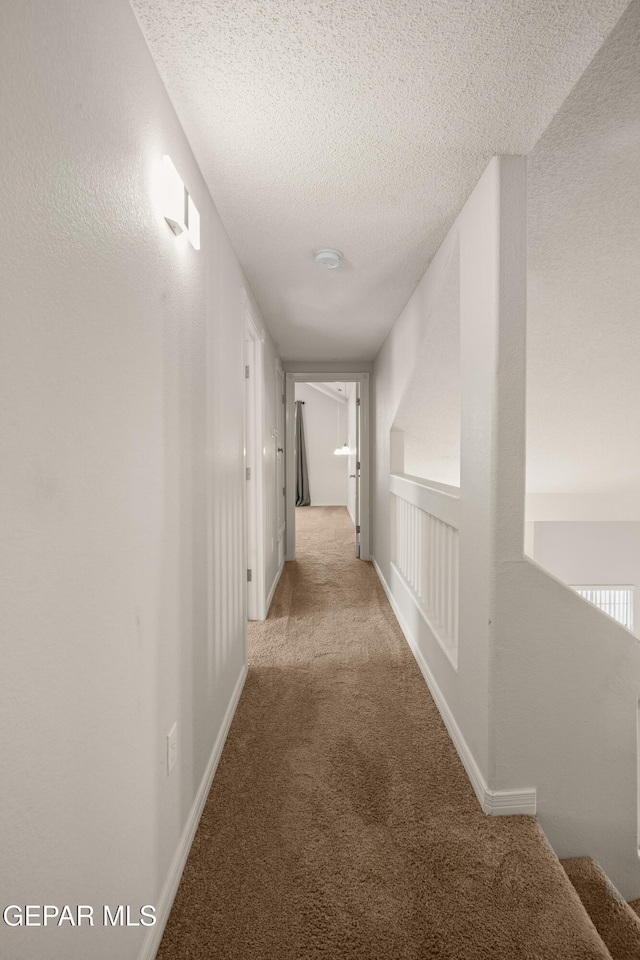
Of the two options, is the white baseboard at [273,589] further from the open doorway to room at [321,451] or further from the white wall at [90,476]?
the open doorway to room at [321,451]

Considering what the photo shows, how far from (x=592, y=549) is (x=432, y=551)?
2503 millimetres

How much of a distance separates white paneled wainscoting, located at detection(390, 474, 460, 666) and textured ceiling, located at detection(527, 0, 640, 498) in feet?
3.09

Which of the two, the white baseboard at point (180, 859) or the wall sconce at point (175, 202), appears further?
the wall sconce at point (175, 202)

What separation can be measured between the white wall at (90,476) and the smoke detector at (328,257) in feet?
2.99

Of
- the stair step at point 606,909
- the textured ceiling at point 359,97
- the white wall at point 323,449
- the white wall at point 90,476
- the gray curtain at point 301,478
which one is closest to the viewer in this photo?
the white wall at point 90,476

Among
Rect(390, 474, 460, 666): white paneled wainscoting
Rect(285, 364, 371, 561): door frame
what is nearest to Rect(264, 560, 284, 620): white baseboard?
Rect(285, 364, 371, 561): door frame

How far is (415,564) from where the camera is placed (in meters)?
3.00

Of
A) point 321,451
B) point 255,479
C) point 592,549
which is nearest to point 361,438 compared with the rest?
point 255,479

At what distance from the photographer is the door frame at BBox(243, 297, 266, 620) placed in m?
3.23

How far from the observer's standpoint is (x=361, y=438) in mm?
5117

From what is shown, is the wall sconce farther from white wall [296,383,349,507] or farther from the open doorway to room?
white wall [296,383,349,507]

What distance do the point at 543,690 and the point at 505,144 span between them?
1.78 metres

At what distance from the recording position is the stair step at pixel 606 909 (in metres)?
1.34

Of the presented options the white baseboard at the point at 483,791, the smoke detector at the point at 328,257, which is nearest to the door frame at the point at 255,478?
the smoke detector at the point at 328,257
